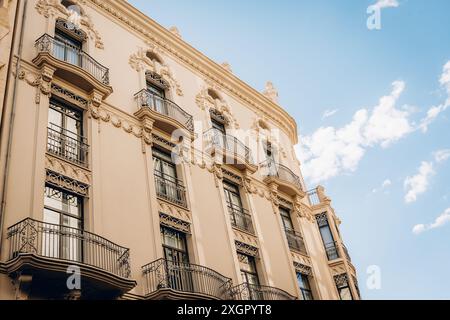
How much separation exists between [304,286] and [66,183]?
10838mm

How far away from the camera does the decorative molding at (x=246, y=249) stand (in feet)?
56.0

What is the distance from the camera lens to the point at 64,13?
55.6 feet

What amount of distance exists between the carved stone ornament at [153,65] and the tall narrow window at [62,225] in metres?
7.05

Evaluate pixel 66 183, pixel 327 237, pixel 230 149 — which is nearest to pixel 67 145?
pixel 66 183

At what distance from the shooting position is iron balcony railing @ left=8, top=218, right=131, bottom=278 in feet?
34.6

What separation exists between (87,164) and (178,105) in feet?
19.6

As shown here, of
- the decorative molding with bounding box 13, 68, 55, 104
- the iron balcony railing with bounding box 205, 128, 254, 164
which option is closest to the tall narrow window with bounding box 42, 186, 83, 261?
the decorative molding with bounding box 13, 68, 55, 104

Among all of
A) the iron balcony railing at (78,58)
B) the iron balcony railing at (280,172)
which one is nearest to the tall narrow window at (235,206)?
the iron balcony railing at (280,172)

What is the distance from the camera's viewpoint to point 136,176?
15.0 metres

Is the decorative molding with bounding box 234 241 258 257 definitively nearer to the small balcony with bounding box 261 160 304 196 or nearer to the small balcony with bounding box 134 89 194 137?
the small balcony with bounding box 261 160 304 196

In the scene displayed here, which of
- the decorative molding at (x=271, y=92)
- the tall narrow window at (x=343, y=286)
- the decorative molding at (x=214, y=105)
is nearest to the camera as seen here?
the decorative molding at (x=214, y=105)

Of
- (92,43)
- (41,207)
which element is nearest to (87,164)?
(41,207)

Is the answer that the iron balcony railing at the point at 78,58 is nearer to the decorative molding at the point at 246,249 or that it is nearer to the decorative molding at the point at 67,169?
the decorative molding at the point at 67,169

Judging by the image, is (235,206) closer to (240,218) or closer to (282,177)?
(240,218)
